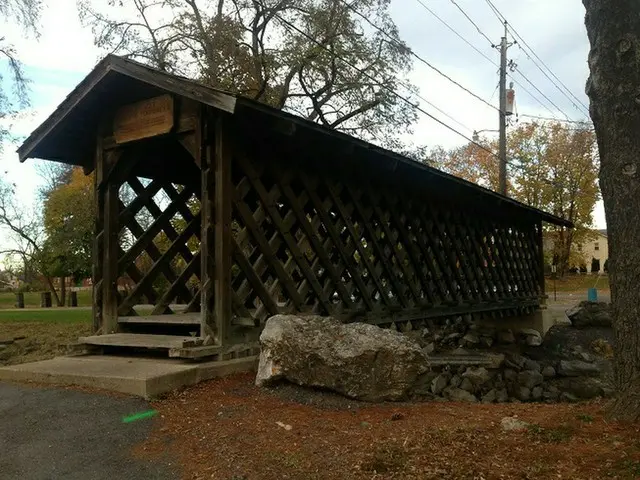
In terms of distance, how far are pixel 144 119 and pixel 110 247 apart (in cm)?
203

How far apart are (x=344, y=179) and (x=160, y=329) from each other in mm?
3888

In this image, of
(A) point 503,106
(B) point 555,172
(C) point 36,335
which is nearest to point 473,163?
(B) point 555,172

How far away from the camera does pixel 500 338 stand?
19406 millimetres

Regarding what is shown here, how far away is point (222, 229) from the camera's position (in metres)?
7.53

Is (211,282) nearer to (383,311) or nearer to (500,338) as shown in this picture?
(383,311)

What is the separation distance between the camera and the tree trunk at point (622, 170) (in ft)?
16.2

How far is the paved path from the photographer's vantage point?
452cm

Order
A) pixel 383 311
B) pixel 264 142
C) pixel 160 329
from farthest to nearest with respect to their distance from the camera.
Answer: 1. pixel 383 311
2. pixel 160 329
3. pixel 264 142

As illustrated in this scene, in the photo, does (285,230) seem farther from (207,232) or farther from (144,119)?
(144,119)

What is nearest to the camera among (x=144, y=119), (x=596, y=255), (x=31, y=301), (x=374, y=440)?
(x=374, y=440)

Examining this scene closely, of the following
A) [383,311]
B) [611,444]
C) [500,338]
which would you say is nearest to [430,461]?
[611,444]

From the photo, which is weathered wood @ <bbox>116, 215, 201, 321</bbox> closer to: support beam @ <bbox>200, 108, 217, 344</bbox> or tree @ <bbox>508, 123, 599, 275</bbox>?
support beam @ <bbox>200, 108, 217, 344</bbox>

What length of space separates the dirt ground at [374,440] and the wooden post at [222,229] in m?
1.34

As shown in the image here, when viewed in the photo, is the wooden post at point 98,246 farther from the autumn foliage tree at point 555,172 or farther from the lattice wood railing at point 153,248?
the autumn foliage tree at point 555,172
